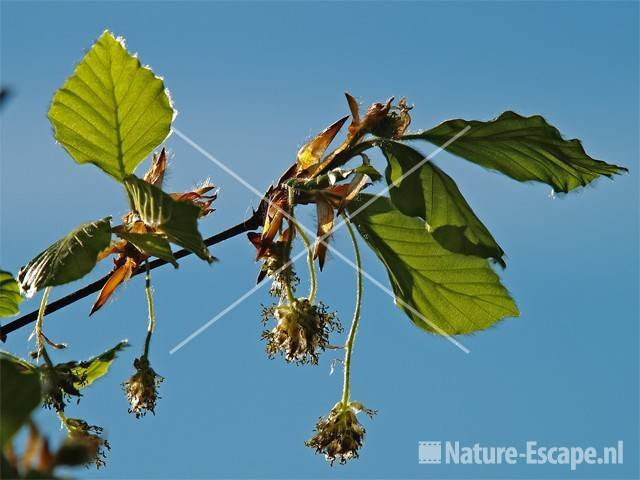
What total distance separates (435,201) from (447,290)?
0.24m

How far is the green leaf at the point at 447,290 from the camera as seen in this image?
1608 millimetres

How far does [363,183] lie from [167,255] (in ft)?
1.18

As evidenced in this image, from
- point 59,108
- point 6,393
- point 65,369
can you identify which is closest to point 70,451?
point 6,393

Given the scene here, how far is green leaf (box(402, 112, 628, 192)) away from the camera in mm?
1521

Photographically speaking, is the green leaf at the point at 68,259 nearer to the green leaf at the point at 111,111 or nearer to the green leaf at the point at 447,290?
the green leaf at the point at 111,111

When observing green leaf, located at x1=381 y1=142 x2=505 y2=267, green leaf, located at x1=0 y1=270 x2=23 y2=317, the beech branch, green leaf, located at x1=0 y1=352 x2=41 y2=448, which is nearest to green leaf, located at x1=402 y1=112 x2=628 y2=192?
green leaf, located at x1=381 y1=142 x2=505 y2=267

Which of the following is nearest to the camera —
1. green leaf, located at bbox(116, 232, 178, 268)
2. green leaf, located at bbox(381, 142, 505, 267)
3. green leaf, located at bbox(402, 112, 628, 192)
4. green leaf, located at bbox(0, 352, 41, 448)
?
green leaf, located at bbox(0, 352, 41, 448)

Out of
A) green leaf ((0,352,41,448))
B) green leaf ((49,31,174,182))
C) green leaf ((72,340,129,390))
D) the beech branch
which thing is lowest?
green leaf ((0,352,41,448))

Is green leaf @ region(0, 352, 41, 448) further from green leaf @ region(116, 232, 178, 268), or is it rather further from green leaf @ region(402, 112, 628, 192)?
green leaf @ region(402, 112, 628, 192)

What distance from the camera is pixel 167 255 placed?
4.17 feet

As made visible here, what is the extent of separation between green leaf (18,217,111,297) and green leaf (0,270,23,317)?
0.59 feet

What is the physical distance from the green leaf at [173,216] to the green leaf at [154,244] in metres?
0.02

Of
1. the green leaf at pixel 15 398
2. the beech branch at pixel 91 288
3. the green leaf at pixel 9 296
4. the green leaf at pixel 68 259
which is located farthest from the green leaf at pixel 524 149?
the green leaf at pixel 15 398

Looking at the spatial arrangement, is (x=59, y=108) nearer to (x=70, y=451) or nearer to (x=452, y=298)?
(x=452, y=298)
